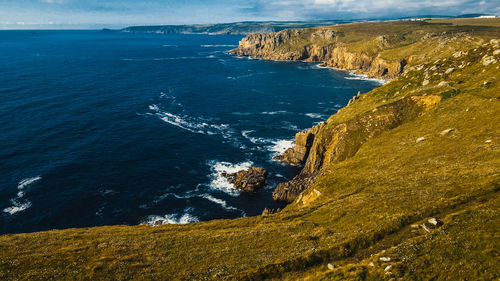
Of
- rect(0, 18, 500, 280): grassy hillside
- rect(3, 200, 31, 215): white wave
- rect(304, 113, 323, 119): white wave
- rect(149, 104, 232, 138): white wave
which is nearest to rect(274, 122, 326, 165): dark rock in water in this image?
rect(149, 104, 232, 138): white wave

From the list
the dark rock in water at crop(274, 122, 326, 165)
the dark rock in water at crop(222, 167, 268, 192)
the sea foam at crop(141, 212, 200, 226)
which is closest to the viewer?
the sea foam at crop(141, 212, 200, 226)

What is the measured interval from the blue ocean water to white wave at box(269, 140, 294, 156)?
707mm

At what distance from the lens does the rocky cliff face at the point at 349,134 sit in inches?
2788

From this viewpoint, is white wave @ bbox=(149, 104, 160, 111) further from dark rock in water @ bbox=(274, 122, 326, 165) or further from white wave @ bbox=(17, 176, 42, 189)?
dark rock in water @ bbox=(274, 122, 326, 165)

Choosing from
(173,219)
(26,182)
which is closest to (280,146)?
(173,219)

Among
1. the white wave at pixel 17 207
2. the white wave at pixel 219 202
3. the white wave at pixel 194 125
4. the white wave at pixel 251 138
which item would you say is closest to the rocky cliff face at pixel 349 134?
the white wave at pixel 219 202

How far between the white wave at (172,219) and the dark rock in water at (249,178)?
1653 cm

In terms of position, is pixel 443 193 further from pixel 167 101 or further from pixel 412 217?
pixel 167 101

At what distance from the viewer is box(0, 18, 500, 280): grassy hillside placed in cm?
2670

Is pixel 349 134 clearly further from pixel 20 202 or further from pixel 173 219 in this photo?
pixel 20 202

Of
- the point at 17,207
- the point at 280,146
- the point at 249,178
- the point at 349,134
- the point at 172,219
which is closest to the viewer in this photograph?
the point at 172,219

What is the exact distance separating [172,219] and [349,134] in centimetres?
4852

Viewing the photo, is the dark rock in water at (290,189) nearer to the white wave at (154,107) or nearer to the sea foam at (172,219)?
the sea foam at (172,219)

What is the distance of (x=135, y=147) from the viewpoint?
98188mm
